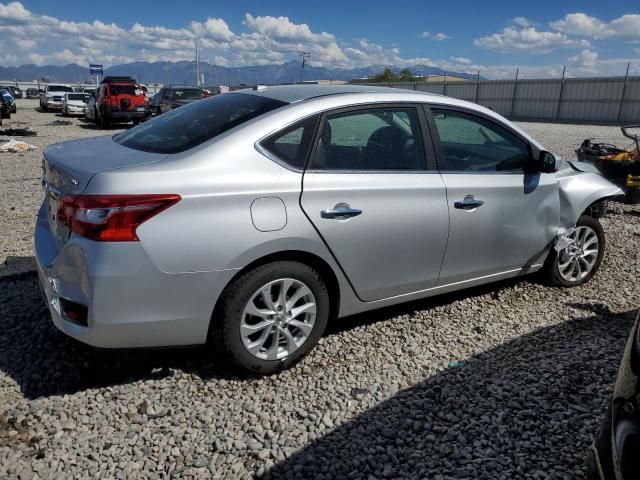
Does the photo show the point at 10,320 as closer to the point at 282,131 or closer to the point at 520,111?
the point at 282,131

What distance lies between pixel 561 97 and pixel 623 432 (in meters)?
39.3

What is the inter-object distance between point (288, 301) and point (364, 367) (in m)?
0.72

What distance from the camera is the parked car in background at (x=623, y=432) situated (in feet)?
5.10

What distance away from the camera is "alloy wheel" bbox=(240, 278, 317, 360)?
307 centimetres

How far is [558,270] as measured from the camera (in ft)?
15.2

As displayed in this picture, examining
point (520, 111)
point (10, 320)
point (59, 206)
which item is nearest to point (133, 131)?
point (59, 206)

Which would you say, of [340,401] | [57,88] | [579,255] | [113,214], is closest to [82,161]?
[113,214]

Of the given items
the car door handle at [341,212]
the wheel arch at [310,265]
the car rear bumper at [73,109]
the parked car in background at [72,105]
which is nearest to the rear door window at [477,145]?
the car door handle at [341,212]

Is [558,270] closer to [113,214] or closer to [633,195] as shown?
[113,214]

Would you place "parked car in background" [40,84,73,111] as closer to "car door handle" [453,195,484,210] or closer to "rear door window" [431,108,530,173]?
"rear door window" [431,108,530,173]

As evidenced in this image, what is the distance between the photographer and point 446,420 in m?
2.89

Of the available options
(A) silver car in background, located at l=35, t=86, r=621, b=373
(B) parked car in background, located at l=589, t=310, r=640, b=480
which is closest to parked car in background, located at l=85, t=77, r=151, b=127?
(A) silver car in background, located at l=35, t=86, r=621, b=373

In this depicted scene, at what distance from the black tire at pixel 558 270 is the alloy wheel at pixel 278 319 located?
8.00ft

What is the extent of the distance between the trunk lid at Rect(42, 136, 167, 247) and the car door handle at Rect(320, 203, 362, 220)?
0.99 metres
